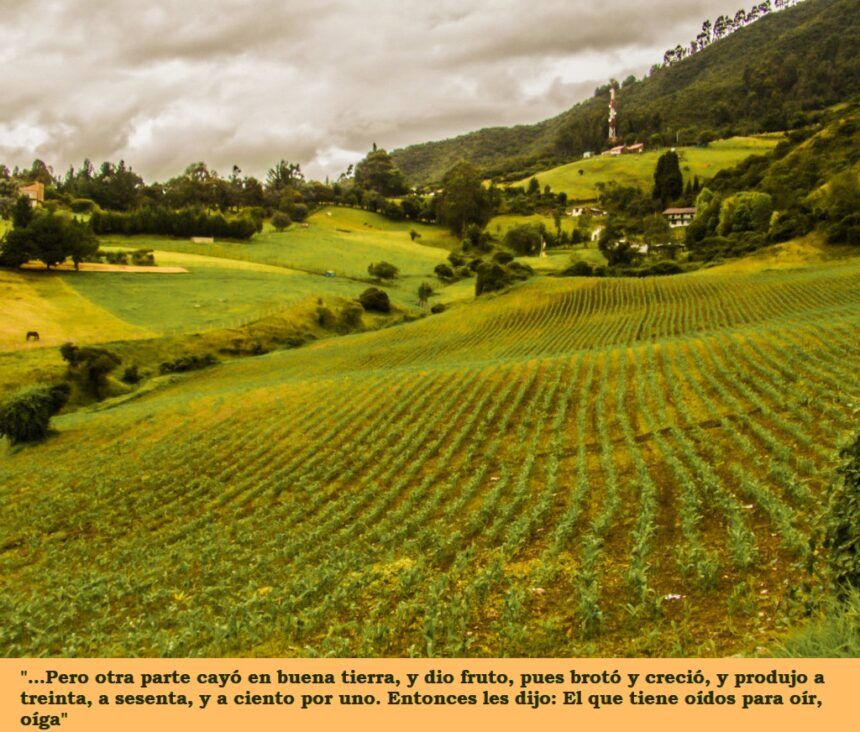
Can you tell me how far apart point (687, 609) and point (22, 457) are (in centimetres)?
2991

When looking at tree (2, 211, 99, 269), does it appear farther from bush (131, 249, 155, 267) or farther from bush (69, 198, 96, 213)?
bush (69, 198, 96, 213)

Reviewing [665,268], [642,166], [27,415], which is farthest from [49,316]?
[642,166]

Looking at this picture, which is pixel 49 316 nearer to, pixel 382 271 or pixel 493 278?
pixel 493 278

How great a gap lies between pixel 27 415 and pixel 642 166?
7223 inches

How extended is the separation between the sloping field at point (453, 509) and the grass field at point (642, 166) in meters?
146

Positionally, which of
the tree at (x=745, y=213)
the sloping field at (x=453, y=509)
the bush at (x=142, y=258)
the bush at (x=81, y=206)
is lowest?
the sloping field at (x=453, y=509)

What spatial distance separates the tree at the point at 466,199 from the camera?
426 ft

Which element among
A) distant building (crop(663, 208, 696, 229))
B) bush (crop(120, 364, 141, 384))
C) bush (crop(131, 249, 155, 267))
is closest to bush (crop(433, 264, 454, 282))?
bush (crop(131, 249, 155, 267))

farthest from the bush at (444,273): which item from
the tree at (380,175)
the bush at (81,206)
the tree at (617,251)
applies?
the tree at (380,175)

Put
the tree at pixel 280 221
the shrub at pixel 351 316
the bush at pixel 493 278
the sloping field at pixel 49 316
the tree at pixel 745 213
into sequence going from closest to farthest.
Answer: the sloping field at pixel 49 316 < the bush at pixel 493 278 < the shrub at pixel 351 316 < the tree at pixel 745 213 < the tree at pixel 280 221

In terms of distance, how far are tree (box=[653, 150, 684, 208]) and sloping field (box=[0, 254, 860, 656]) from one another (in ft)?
382

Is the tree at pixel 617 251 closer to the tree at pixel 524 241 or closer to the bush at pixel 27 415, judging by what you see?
the tree at pixel 524 241

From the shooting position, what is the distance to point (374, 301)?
74.9m
